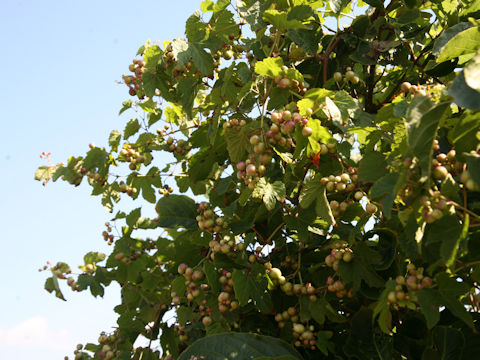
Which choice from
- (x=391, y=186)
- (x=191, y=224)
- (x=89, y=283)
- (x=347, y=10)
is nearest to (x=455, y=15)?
(x=347, y=10)

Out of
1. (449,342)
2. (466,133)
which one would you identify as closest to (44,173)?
(449,342)

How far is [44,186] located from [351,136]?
8.63 ft

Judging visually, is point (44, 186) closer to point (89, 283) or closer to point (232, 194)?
point (89, 283)

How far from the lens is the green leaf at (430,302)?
2027mm

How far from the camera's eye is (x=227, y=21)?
126 inches

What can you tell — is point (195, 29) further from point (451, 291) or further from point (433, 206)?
point (451, 291)

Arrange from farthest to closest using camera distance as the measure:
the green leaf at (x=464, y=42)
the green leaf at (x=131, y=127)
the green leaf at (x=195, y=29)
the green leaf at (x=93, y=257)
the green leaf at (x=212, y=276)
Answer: the green leaf at (x=93, y=257) → the green leaf at (x=131, y=127) → the green leaf at (x=195, y=29) → the green leaf at (x=212, y=276) → the green leaf at (x=464, y=42)

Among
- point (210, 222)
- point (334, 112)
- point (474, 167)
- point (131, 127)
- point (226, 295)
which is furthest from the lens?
point (131, 127)

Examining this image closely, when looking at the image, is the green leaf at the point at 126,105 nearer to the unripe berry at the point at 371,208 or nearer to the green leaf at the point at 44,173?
the green leaf at the point at 44,173

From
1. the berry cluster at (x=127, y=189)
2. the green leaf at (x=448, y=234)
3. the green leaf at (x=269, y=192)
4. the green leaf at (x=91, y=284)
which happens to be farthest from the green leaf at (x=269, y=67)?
the green leaf at (x=91, y=284)

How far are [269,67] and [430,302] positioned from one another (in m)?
1.23

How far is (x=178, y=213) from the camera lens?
3.13 metres

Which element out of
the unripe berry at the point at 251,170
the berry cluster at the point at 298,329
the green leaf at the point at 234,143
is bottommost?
the berry cluster at the point at 298,329

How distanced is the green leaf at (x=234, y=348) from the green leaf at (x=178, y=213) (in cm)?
75
